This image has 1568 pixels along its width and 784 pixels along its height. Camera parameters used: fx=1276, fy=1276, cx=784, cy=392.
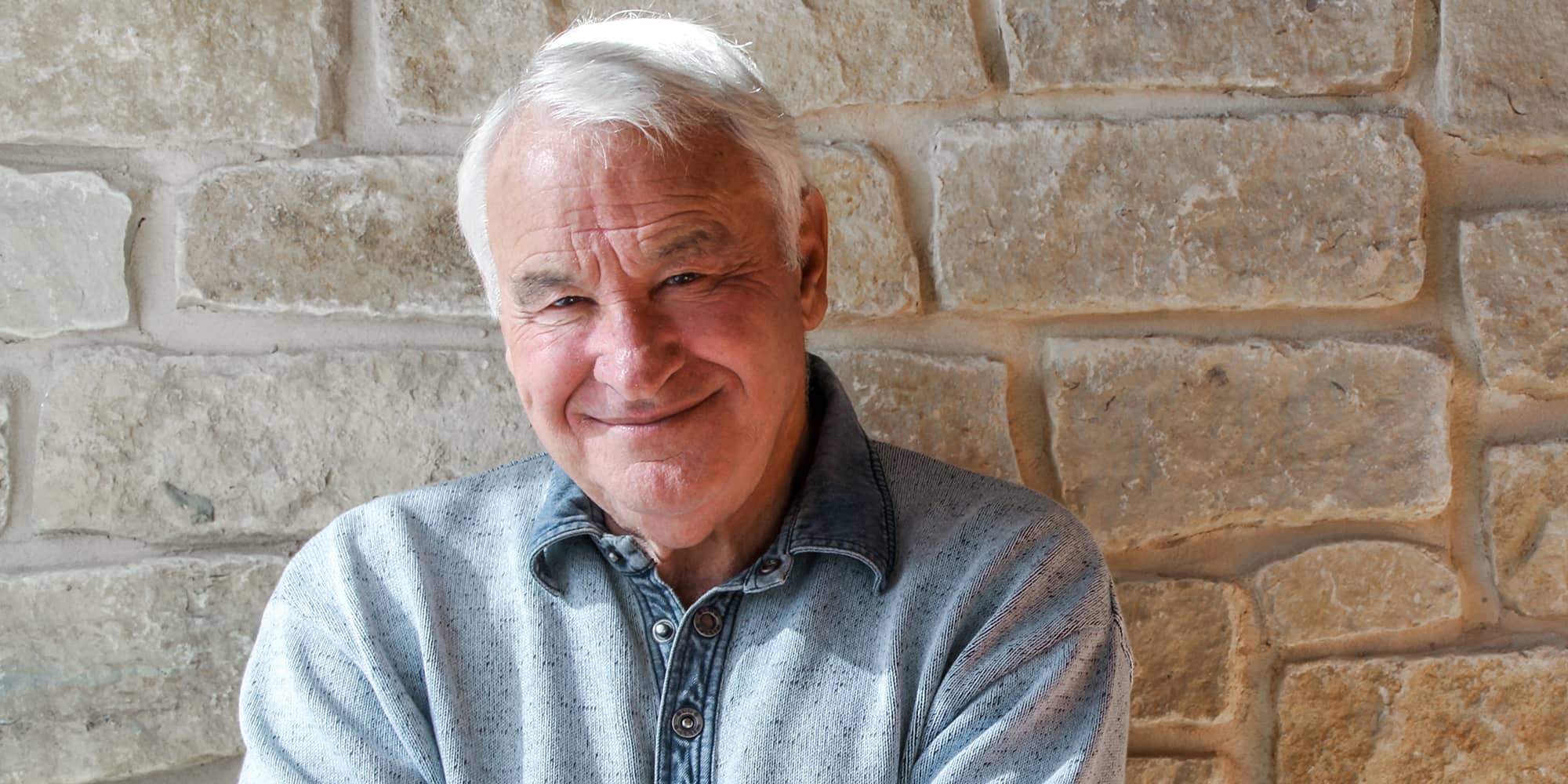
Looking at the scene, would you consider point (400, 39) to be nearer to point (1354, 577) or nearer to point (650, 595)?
point (650, 595)

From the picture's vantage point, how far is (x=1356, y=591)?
1.72m

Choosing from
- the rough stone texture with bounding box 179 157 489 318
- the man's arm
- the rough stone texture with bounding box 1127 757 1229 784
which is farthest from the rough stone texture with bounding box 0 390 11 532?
the rough stone texture with bounding box 1127 757 1229 784

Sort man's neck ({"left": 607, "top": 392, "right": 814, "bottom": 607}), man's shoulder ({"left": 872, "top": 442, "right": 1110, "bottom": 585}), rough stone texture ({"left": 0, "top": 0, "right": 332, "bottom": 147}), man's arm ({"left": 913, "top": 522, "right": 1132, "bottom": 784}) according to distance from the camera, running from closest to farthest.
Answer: man's arm ({"left": 913, "top": 522, "right": 1132, "bottom": 784}) < man's shoulder ({"left": 872, "top": 442, "right": 1110, "bottom": 585}) < man's neck ({"left": 607, "top": 392, "right": 814, "bottom": 607}) < rough stone texture ({"left": 0, "top": 0, "right": 332, "bottom": 147})

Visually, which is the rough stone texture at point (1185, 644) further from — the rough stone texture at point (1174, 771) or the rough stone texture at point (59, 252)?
the rough stone texture at point (59, 252)

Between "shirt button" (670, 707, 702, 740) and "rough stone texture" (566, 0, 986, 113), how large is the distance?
0.80 metres

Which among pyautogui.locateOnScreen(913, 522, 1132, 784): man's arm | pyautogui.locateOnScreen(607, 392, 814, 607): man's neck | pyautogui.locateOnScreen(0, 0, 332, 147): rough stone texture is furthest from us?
pyautogui.locateOnScreen(0, 0, 332, 147): rough stone texture

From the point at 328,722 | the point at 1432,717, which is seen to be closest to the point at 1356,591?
the point at 1432,717

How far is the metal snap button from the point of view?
1425mm

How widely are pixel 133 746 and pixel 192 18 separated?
0.96m

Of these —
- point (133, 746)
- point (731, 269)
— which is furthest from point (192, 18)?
point (133, 746)

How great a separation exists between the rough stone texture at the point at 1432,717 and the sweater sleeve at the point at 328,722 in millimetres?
1133

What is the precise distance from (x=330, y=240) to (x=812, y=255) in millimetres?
657

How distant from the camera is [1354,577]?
5.62 feet

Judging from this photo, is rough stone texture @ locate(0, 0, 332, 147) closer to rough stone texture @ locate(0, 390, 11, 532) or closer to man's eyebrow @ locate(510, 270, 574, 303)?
rough stone texture @ locate(0, 390, 11, 532)
